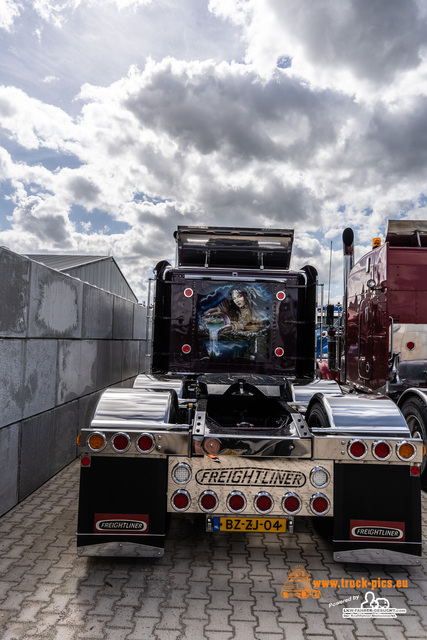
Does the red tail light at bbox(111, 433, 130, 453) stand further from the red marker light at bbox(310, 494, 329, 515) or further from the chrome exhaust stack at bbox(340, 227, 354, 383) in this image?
the chrome exhaust stack at bbox(340, 227, 354, 383)

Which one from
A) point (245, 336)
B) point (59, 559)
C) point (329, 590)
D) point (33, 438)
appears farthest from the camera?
point (245, 336)

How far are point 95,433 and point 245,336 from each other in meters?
3.39

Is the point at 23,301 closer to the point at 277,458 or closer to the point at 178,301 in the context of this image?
the point at 178,301

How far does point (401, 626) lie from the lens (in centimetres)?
291

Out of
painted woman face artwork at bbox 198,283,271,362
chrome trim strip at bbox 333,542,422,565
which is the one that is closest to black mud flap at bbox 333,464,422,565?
chrome trim strip at bbox 333,542,422,565

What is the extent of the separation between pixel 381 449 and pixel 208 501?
1282 mm

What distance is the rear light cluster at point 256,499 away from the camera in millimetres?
3379

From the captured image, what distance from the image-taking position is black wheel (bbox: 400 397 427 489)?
5.52 meters

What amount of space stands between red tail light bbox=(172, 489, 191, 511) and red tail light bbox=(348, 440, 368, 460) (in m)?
1.20

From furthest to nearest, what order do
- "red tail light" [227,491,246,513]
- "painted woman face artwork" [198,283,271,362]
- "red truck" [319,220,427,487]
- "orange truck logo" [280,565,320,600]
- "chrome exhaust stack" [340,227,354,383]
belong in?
1. "chrome exhaust stack" [340,227,354,383]
2. "painted woman face artwork" [198,283,271,362]
3. "red truck" [319,220,427,487]
4. "red tail light" [227,491,246,513]
5. "orange truck logo" [280,565,320,600]

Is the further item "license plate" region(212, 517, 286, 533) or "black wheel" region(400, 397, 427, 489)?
"black wheel" region(400, 397, 427, 489)

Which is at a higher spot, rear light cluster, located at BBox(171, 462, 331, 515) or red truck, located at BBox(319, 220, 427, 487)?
red truck, located at BBox(319, 220, 427, 487)

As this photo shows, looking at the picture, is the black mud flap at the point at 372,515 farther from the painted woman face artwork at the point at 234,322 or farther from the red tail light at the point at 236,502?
the painted woman face artwork at the point at 234,322

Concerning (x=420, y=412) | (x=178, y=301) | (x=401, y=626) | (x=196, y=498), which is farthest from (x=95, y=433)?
(x=420, y=412)
